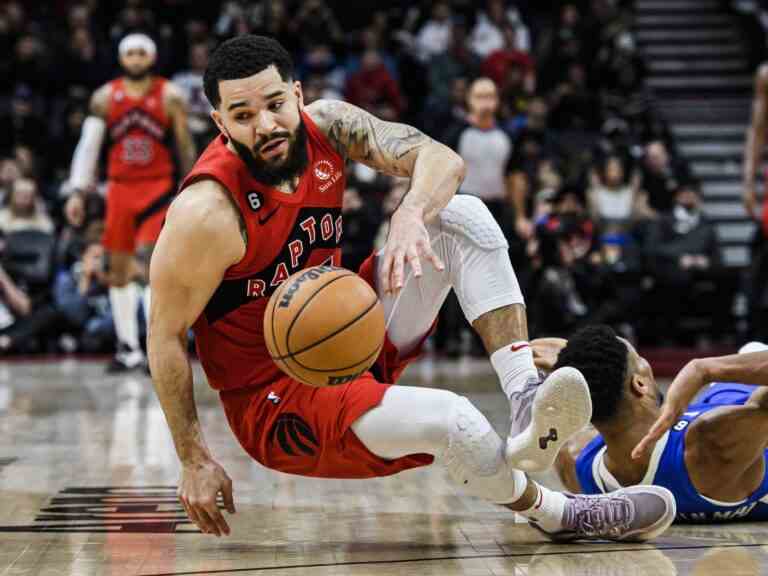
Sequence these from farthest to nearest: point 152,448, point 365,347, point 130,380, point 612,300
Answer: point 612,300 < point 130,380 < point 152,448 < point 365,347

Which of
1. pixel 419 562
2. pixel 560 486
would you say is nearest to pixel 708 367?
pixel 419 562

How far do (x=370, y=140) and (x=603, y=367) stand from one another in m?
0.90

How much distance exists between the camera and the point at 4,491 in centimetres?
443

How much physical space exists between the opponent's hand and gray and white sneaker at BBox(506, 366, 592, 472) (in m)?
Result: 0.40

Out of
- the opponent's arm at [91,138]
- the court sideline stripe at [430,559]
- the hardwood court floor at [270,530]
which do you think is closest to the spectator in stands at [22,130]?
the opponent's arm at [91,138]

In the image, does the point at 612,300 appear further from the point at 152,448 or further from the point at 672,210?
the point at 152,448

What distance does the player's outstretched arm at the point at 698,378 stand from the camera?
3211 mm

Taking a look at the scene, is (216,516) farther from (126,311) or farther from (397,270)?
(126,311)

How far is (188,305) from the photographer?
320 cm

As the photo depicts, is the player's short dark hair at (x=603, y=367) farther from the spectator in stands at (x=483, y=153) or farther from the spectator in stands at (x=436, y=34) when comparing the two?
the spectator in stands at (x=436, y=34)

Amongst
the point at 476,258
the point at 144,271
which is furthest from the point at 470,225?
the point at 144,271

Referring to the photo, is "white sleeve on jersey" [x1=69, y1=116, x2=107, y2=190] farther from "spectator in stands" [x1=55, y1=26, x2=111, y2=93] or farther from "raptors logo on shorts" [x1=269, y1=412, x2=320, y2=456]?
"raptors logo on shorts" [x1=269, y1=412, x2=320, y2=456]

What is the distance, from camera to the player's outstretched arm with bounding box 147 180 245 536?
3.17 m

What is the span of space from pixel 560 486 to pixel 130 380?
4.16 m
